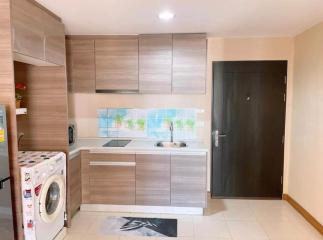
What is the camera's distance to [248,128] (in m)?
3.53

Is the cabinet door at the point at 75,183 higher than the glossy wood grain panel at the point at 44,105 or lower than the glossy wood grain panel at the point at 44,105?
lower

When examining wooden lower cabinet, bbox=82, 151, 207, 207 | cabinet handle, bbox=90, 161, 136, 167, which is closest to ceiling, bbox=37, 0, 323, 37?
wooden lower cabinet, bbox=82, 151, 207, 207

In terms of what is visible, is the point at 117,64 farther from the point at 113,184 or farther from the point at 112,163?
the point at 113,184

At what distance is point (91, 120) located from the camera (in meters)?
3.70

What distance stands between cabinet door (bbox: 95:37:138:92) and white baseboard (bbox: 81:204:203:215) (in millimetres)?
1509

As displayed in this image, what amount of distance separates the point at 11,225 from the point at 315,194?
2.98 meters

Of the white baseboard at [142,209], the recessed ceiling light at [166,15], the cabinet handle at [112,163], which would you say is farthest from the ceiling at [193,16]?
the white baseboard at [142,209]

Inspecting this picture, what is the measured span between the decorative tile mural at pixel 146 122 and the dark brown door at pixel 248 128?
15.0 inches

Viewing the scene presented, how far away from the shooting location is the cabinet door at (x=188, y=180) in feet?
9.87

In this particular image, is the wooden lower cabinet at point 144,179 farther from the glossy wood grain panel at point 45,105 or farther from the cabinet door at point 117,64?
the cabinet door at point 117,64

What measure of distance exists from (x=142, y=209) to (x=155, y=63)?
186 cm

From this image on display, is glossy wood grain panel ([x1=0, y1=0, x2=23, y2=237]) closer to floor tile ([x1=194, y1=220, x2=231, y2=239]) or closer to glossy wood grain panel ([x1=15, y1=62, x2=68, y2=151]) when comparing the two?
glossy wood grain panel ([x1=15, y1=62, x2=68, y2=151])

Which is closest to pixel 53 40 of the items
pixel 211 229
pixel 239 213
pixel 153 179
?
pixel 153 179

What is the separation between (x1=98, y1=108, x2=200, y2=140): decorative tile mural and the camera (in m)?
3.58
